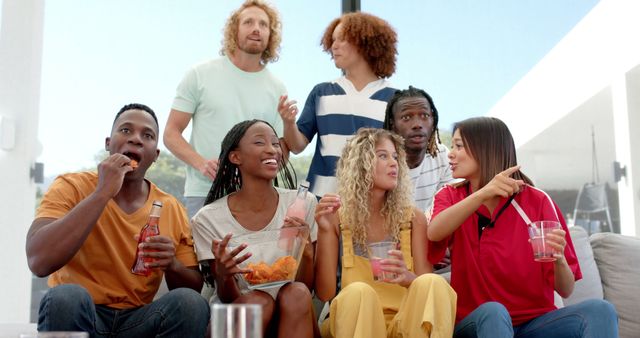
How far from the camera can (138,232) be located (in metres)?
2.65

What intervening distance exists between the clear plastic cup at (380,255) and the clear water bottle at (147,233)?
2.27ft

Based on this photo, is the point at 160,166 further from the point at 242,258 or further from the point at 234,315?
the point at 234,315

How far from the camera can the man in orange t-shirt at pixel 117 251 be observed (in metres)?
2.34

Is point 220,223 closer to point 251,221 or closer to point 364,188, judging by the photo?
point 251,221

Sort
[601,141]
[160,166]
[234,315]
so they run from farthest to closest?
[601,141] < [160,166] < [234,315]

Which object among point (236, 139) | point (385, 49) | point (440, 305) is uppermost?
point (385, 49)

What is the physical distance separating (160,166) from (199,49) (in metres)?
0.87

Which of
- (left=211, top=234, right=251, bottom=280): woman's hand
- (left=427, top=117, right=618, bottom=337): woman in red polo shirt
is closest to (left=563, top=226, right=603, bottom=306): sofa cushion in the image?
(left=427, top=117, right=618, bottom=337): woman in red polo shirt

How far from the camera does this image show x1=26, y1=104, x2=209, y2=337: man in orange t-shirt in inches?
92.3

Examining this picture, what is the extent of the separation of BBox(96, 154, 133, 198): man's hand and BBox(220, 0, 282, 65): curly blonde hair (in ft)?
4.43

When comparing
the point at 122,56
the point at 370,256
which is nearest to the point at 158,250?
the point at 370,256

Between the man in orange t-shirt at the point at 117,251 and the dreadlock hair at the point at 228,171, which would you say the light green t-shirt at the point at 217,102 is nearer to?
the dreadlock hair at the point at 228,171

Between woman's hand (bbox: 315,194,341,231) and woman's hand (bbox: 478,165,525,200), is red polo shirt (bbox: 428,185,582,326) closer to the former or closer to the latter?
woman's hand (bbox: 478,165,525,200)

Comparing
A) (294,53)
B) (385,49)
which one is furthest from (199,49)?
(385,49)
